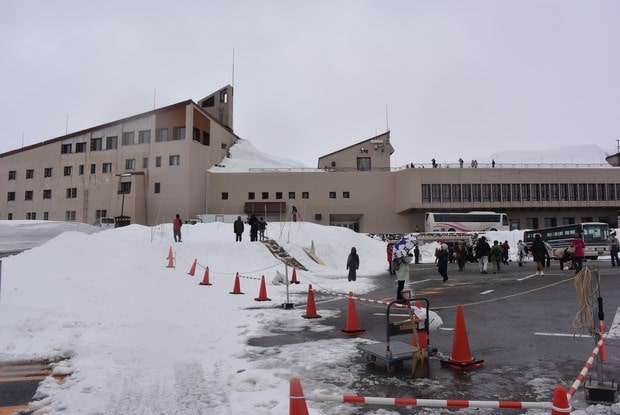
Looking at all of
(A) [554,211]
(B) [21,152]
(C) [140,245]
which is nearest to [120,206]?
(B) [21,152]

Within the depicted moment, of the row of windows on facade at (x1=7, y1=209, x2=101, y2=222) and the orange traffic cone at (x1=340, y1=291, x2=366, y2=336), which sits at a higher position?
the row of windows on facade at (x1=7, y1=209, x2=101, y2=222)

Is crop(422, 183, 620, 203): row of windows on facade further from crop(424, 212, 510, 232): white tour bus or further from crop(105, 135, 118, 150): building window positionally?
crop(105, 135, 118, 150): building window

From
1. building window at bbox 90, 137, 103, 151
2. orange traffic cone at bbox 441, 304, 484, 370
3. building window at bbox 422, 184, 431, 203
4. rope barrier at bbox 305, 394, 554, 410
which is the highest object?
building window at bbox 90, 137, 103, 151

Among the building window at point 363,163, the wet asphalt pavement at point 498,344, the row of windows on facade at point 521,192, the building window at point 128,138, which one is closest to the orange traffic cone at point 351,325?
the wet asphalt pavement at point 498,344

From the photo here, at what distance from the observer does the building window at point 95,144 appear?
187 feet

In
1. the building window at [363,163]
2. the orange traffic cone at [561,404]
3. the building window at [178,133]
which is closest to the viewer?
the orange traffic cone at [561,404]

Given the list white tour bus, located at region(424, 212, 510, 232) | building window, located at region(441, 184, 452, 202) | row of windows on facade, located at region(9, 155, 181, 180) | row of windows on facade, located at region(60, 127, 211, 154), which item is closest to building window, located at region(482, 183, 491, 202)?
building window, located at region(441, 184, 452, 202)

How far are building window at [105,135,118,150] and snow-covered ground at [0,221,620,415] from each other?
41484 millimetres

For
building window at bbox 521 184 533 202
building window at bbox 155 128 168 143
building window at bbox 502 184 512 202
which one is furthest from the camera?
building window at bbox 521 184 533 202

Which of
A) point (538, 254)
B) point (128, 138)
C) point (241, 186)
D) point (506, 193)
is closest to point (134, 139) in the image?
point (128, 138)

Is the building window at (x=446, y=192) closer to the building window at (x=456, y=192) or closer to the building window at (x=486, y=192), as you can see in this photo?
the building window at (x=456, y=192)

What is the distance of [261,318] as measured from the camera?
10.6 metres

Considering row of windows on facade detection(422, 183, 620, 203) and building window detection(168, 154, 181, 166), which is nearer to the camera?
building window detection(168, 154, 181, 166)

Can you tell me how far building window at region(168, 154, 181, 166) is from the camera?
53406mm
